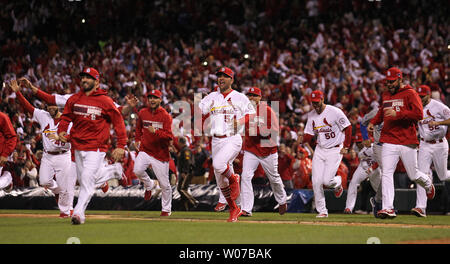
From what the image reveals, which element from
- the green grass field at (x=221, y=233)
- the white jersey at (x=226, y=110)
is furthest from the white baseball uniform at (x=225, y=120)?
the green grass field at (x=221, y=233)

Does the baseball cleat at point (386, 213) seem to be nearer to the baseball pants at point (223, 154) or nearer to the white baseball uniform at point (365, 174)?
the baseball pants at point (223, 154)

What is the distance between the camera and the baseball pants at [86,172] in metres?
10.6

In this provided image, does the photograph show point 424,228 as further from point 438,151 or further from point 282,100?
point 282,100

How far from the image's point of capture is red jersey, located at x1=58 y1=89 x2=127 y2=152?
10742 mm

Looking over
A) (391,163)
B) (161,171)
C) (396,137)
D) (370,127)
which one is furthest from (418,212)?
(161,171)

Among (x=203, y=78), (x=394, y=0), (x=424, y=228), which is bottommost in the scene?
(x=424, y=228)

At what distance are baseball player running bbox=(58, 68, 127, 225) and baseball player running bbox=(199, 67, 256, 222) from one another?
1.77m

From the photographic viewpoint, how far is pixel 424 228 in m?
10.5

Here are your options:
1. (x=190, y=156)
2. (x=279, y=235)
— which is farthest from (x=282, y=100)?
(x=279, y=235)

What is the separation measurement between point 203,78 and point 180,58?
2639 millimetres

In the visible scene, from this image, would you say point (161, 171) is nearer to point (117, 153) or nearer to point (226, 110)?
point (226, 110)

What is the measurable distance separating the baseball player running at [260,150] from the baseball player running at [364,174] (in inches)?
87.6

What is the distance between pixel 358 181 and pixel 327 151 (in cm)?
246
